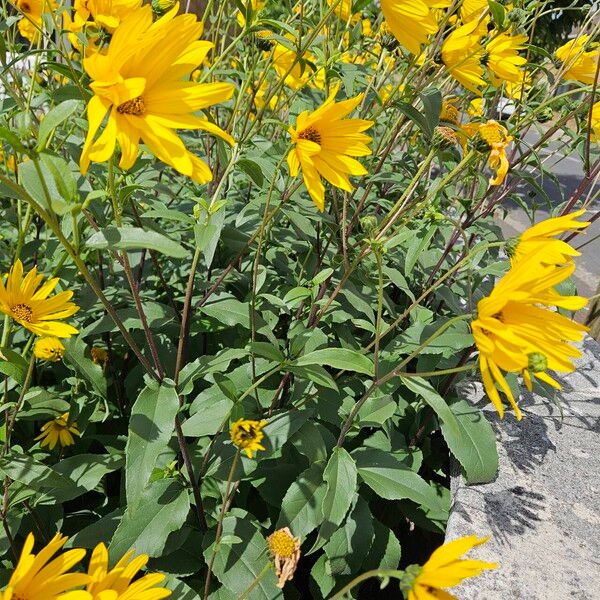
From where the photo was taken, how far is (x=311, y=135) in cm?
131

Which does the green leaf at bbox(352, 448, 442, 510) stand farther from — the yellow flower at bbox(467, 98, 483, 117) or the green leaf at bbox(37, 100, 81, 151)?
the yellow flower at bbox(467, 98, 483, 117)

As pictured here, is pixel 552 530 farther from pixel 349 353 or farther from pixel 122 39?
pixel 122 39

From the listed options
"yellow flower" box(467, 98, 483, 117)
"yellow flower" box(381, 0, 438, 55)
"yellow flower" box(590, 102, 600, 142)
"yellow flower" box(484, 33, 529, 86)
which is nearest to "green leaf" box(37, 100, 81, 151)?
"yellow flower" box(381, 0, 438, 55)

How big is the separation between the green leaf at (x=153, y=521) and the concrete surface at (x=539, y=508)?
620 millimetres

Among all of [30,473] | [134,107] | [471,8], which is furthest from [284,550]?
[471,8]

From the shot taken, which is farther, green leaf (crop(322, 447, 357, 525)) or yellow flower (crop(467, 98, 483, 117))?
yellow flower (crop(467, 98, 483, 117))

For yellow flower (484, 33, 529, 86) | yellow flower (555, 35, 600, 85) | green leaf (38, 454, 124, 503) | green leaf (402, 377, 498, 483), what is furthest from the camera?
yellow flower (555, 35, 600, 85)

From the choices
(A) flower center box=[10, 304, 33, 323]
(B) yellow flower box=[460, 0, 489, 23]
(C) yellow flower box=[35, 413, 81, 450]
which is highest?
(B) yellow flower box=[460, 0, 489, 23]

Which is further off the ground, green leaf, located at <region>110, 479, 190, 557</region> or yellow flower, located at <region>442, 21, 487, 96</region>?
yellow flower, located at <region>442, 21, 487, 96</region>

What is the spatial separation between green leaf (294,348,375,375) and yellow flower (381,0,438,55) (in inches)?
28.0

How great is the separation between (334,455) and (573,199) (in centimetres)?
106

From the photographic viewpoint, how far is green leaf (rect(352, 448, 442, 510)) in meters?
1.37

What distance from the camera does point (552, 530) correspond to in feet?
4.56

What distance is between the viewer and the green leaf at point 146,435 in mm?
1076
